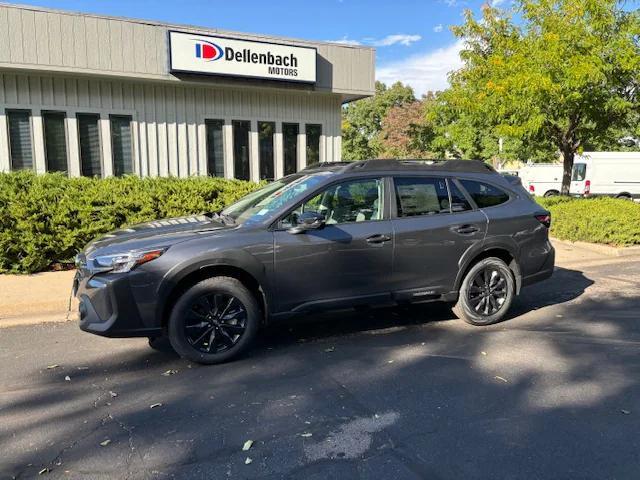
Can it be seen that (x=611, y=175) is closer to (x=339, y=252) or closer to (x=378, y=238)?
(x=378, y=238)

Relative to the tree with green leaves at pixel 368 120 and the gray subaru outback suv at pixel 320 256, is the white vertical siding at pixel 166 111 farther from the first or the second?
the tree with green leaves at pixel 368 120

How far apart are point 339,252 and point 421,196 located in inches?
46.5

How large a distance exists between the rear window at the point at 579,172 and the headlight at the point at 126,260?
2577 centimetres

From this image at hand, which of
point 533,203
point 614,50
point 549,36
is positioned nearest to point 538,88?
point 549,36

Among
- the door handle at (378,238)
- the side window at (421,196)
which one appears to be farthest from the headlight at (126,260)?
the side window at (421,196)

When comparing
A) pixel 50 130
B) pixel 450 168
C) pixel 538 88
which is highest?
pixel 538 88

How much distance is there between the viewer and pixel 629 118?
46.2ft

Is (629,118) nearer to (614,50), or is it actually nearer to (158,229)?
(614,50)

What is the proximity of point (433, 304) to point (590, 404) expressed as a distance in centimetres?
288

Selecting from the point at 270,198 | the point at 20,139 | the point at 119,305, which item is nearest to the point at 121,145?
the point at 20,139

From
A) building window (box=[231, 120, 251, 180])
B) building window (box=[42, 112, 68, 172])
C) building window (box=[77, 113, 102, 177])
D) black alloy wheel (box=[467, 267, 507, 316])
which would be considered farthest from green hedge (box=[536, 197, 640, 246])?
building window (box=[42, 112, 68, 172])

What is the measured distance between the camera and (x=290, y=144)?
575 inches

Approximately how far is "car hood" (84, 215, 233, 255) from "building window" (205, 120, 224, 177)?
8385mm

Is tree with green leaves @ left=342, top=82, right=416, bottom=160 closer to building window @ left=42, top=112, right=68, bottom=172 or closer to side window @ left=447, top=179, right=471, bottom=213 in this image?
building window @ left=42, top=112, right=68, bottom=172
